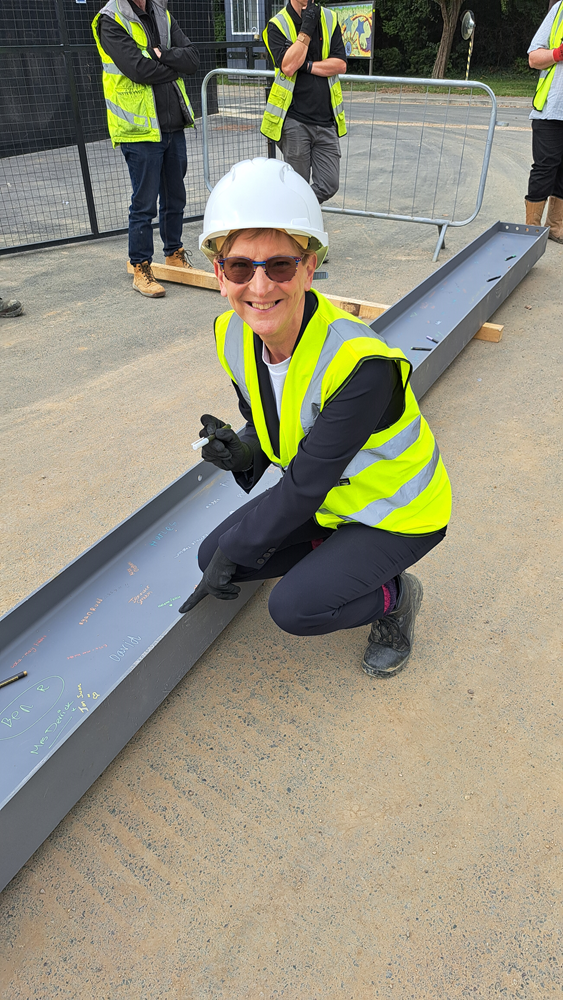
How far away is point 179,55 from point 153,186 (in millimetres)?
864

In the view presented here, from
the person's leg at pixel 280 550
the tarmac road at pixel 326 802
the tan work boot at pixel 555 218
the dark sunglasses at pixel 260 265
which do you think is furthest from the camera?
the tan work boot at pixel 555 218

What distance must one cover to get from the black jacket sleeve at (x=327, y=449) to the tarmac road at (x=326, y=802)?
64 centimetres

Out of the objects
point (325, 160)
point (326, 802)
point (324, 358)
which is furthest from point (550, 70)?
point (326, 802)

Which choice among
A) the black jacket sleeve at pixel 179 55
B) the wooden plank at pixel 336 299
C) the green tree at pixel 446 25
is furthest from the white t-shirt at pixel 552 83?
the green tree at pixel 446 25

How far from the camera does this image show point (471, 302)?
4707 mm

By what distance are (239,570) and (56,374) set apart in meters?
2.63

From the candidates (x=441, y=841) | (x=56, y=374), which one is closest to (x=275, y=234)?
(x=441, y=841)

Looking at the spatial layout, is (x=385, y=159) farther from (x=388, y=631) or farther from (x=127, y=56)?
(x=388, y=631)

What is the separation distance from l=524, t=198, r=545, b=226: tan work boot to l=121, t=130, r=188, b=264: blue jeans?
3.09 metres

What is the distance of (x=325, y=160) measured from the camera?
5582 mm

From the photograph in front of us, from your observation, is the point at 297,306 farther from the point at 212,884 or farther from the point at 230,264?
the point at 212,884

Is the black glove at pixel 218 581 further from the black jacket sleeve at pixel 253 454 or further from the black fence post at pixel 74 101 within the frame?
the black fence post at pixel 74 101

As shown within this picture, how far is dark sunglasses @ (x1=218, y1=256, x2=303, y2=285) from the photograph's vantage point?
170cm

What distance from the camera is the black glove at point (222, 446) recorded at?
2.09 meters
